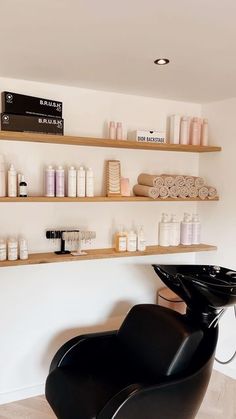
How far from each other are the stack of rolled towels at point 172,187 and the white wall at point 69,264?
15cm

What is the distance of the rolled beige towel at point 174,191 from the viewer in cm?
267

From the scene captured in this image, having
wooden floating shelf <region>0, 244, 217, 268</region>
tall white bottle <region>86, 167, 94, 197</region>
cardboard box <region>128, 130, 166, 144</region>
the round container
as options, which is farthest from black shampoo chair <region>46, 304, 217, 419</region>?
cardboard box <region>128, 130, 166, 144</region>

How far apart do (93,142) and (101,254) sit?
76 cm

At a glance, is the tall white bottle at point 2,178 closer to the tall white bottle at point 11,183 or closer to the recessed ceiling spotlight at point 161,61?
the tall white bottle at point 11,183

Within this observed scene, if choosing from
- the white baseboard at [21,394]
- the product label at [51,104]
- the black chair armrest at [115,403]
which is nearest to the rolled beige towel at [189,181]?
the product label at [51,104]

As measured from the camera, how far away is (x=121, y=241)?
2.61 meters

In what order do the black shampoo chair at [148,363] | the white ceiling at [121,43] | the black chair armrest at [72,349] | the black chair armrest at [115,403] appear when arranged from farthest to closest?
the black chair armrest at [72,349]
the black shampoo chair at [148,363]
the black chair armrest at [115,403]
the white ceiling at [121,43]

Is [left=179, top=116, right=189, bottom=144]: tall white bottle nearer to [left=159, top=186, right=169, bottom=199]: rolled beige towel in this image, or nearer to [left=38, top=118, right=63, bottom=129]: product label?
[left=159, top=186, right=169, bottom=199]: rolled beige towel

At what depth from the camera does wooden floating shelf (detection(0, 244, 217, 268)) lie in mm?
2255

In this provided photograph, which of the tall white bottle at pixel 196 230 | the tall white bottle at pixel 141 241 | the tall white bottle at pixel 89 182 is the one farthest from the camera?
the tall white bottle at pixel 196 230

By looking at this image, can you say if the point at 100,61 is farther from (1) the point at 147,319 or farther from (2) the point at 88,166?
(1) the point at 147,319

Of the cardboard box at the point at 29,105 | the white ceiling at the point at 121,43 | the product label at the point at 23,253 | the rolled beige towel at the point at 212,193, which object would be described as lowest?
the product label at the point at 23,253

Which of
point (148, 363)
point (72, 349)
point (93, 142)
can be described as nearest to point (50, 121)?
point (93, 142)

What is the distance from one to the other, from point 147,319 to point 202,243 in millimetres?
1115
